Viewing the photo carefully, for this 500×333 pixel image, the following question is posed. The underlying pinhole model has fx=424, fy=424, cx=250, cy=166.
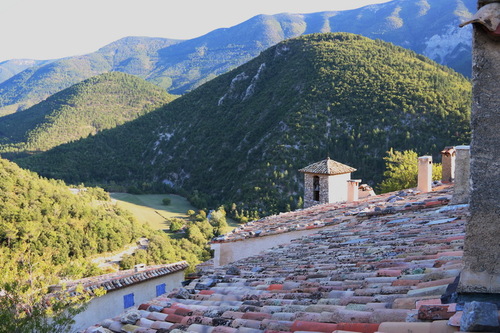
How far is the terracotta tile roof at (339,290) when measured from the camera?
8.97 feet

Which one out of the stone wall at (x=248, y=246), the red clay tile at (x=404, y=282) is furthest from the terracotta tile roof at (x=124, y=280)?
the red clay tile at (x=404, y=282)

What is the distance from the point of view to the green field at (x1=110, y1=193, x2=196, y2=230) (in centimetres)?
5038

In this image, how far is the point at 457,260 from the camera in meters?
3.34

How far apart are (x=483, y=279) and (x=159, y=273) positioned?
38.5 feet

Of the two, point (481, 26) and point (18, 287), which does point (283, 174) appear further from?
point (481, 26)

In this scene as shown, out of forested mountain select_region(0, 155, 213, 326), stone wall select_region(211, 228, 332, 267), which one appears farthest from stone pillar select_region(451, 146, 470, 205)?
forested mountain select_region(0, 155, 213, 326)

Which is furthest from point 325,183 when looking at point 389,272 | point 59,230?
point 59,230

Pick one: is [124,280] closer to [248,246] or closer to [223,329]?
[248,246]

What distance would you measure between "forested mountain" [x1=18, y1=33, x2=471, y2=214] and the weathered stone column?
118 ft

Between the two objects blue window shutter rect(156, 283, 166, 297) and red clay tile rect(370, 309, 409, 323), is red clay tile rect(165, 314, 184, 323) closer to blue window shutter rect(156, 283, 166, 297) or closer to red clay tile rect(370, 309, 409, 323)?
red clay tile rect(370, 309, 409, 323)

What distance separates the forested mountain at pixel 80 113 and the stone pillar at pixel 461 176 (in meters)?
82.4

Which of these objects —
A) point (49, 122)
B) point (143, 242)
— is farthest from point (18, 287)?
point (49, 122)

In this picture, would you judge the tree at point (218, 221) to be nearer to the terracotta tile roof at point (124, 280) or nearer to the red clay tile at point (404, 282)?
the terracotta tile roof at point (124, 280)

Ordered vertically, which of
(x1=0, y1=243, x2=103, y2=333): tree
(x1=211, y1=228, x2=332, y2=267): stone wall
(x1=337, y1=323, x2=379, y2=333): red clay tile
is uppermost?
(x1=337, y1=323, x2=379, y2=333): red clay tile
